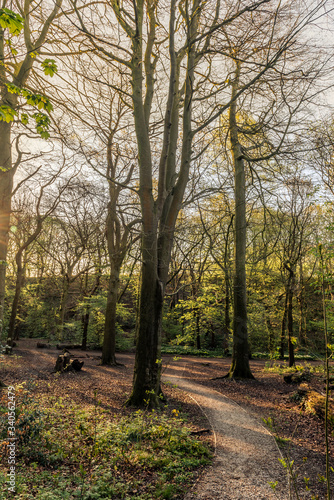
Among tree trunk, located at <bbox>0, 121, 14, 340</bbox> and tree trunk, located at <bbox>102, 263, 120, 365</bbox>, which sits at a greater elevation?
tree trunk, located at <bbox>0, 121, 14, 340</bbox>

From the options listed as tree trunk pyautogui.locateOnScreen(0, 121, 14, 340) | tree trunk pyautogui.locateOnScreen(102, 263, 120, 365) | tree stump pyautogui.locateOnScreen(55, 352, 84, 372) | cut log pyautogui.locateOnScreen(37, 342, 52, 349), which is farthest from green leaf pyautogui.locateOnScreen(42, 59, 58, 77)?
cut log pyautogui.locateOnScreen(37, 342, 52, 349)

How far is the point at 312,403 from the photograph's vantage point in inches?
236

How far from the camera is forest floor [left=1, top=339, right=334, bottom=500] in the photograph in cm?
419

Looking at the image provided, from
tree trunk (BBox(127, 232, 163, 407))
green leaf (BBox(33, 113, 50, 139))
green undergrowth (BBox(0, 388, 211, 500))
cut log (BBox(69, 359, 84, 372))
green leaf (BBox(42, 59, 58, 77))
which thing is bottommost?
cut log (BBox(69, 359, 84, 372))

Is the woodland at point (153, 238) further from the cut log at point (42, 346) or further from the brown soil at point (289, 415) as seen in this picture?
the cut log at point (42, 346)

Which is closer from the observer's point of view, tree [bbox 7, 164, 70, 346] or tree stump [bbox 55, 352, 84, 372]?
tree stump [bbox 55, 352, 84, 372]

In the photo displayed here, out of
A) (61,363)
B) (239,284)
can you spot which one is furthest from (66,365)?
(239,284)

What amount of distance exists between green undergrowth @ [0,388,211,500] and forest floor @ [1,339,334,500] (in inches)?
8.2

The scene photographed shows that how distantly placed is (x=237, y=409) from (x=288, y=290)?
5771 millimetres

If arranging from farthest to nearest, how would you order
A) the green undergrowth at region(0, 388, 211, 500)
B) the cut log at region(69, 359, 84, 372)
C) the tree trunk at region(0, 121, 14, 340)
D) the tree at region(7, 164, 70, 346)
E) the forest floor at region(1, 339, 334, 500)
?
the tree at region(7, 164, 70, 346) < the cut log at region(69, 359, 84, 372) < the tree trunk at region(0, 121, 14, 340) < the forest floor at region(1, 339, 334, 500) < the green undergrowth at region(0, 388, 211, 500)

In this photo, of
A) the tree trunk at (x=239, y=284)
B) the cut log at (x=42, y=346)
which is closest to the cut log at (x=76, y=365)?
the tree trunk at (x=239, y=284)

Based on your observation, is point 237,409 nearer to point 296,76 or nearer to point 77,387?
point 77,387

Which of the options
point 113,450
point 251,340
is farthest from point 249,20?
point 251,340

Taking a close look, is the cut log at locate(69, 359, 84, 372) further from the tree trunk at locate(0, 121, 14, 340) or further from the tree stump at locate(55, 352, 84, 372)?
the tree trunk at locate(0, 121, 14, 340)
